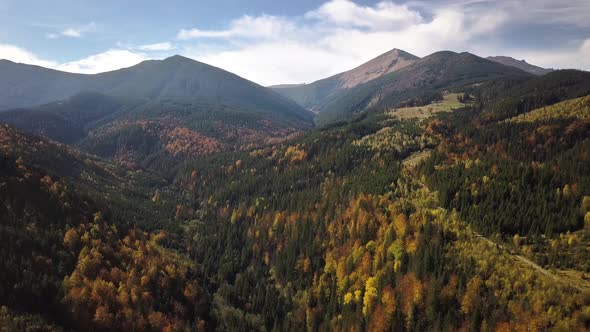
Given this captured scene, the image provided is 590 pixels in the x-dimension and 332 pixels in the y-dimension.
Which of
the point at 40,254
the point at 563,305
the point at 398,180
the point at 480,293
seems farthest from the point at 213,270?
the point at 563,305

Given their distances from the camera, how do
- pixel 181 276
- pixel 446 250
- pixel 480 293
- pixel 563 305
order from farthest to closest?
pixel 181 276
pixel 446 250
pixel 480 293
pixel 563 305

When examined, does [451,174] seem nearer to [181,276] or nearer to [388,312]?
[388,312]

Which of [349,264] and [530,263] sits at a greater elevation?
[530,263]

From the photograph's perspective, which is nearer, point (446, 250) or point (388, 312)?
point (388, 312)

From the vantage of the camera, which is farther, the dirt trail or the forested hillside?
the forested hillside

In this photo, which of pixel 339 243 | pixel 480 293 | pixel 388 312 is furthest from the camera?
pixel 339 243

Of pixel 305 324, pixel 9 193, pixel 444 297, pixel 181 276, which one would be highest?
pixel 9 193

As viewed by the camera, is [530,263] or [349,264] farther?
[349,264]

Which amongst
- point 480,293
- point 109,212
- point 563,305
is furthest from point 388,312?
point 109,212

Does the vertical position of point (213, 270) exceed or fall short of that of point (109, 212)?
it falls short

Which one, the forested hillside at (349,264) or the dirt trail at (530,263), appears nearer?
the dirt trail at (530,263)
